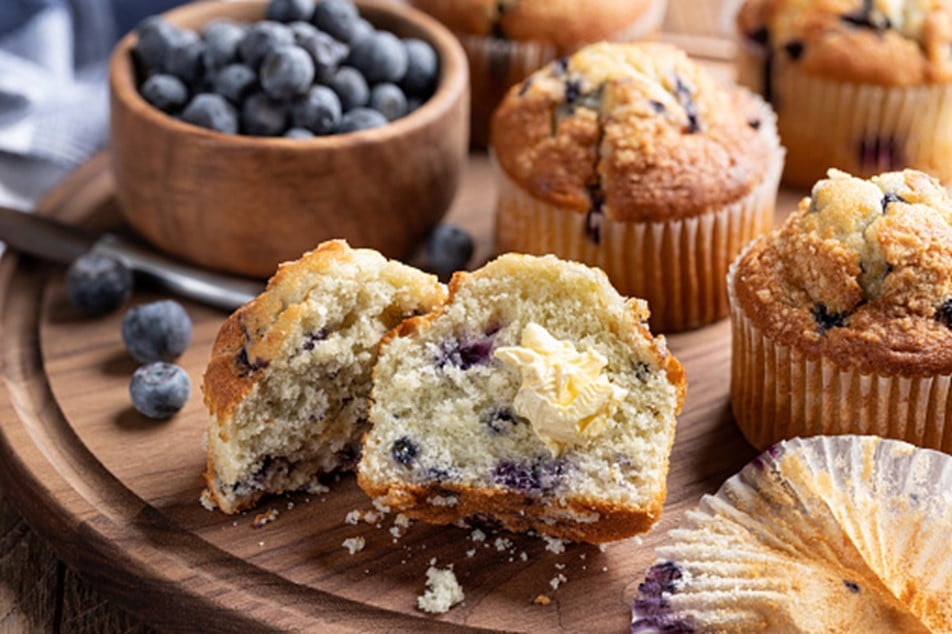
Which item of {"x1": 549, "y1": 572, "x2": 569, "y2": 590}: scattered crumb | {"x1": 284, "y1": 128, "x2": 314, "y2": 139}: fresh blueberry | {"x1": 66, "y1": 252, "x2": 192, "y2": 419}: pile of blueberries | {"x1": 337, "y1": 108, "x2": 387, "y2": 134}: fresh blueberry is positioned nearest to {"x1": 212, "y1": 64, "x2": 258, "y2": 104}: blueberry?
{"x1": 284, "y1": 128, "x2": 314, "y2": 139}: fresh blueberry

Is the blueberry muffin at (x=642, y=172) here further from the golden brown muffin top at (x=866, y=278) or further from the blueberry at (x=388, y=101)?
the golden brown muffin top at (x=866, y=278)

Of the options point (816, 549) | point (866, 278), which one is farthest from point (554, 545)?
point (866, 278)

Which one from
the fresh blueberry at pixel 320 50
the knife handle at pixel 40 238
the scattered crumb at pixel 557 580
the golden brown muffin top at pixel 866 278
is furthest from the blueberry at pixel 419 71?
the scattered crumb at pixel 557 580

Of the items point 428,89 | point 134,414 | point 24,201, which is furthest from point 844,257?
point 24,201

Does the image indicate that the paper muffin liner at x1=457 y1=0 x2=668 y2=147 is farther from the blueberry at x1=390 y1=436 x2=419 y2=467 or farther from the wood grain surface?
the blueberry at x1=390 y1=436 x2=419 y2=467

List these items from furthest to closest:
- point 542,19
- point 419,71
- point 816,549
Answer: point 542,19, point 419,71, point 816,549

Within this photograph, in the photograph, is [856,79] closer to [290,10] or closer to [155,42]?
[290,10]

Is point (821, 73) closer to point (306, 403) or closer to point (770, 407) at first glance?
point (770, 407)
